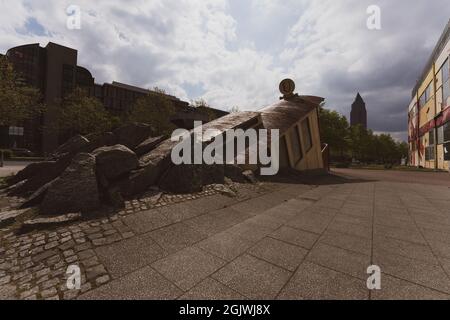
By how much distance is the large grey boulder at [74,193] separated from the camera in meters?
4.82

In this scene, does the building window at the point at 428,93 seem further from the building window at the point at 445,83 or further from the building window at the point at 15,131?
the building window at the point at 15,131

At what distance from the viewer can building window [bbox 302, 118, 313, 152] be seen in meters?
18.2

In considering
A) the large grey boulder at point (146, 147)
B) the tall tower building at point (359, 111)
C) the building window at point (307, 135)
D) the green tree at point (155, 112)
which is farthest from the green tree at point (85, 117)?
the tall tower building at point (359, 111)

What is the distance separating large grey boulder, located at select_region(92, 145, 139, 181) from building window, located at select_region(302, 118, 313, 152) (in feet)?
50.6

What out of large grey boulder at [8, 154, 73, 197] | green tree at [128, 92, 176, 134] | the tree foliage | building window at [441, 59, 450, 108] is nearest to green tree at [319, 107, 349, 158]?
the tree foliage

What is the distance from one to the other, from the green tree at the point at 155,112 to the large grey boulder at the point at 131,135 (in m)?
21.9

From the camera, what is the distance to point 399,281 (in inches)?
115

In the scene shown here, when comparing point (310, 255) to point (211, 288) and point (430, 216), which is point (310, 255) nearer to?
point (211, 288)

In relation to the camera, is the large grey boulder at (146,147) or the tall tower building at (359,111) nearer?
the large grey boulder at (146,147)

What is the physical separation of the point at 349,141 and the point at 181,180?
43.5 metres

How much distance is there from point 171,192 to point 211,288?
15.6 ft

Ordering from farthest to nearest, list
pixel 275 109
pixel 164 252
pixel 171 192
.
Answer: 1. pixel 275 109
2. pixel 171 192
3. pixel 164 252

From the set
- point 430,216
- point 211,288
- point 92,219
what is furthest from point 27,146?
point 430,216
